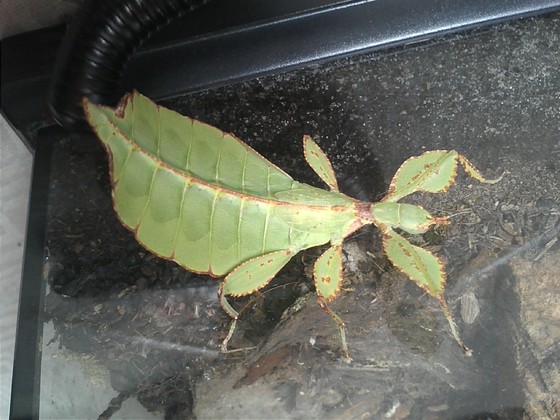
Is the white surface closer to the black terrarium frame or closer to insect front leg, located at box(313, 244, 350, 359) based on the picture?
the black terrarium frame

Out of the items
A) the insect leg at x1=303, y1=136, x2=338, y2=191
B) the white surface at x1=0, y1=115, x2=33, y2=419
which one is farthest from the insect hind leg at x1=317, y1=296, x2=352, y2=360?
the white surface at x1=0, y1=115, x2=33, y2=419

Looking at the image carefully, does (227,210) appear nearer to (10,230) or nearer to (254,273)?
(254,273)

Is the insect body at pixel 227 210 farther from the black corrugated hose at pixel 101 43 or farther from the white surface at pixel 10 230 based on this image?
the white surface at pixel 10 230

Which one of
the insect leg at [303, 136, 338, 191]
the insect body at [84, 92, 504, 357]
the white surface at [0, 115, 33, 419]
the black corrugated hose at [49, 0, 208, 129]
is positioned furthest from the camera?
the white surface at [0, 115, 33, 419]

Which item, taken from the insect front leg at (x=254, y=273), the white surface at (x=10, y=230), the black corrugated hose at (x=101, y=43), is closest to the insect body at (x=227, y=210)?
the insect front leg at (x=254, y=273)

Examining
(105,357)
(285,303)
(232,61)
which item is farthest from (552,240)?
(105,357)

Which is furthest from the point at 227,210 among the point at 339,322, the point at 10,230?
the point at 10,230
